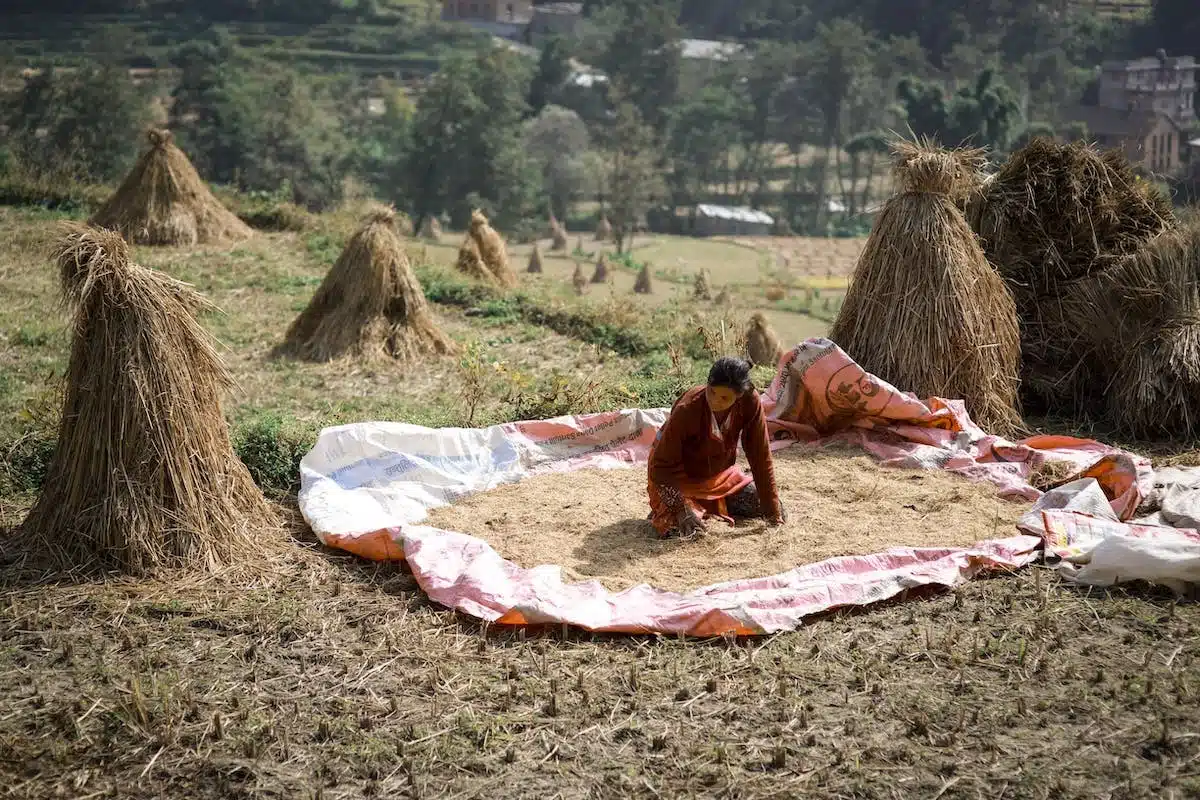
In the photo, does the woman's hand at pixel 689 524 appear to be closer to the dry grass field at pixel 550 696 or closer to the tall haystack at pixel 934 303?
the dry grass field at pixel 550 696

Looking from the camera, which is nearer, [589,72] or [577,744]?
[577,744]

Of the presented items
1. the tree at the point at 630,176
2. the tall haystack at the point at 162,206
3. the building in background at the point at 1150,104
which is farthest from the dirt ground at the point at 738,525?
the building in background at the point at 1150,104

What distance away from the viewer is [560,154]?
4419cm

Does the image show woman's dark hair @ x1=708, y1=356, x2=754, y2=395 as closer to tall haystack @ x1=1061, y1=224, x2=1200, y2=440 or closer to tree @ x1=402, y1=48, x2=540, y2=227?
tall haystack @ x1=1061, y1=224, x2=1200, y2=440

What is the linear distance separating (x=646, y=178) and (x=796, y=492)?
121ft

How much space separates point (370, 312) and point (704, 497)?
4247 millimetres

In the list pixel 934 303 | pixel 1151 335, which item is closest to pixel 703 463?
pixel 934 303

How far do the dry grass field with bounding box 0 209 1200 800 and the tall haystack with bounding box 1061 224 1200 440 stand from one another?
2245 millimetres

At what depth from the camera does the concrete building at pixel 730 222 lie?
40.8 metres

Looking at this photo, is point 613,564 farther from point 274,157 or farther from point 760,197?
point 760,197

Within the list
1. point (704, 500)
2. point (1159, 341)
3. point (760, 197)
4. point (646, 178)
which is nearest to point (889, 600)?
point (704, 500)

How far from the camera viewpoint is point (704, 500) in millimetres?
4969

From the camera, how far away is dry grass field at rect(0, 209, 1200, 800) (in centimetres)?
334

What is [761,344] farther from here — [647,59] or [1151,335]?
[647,59]
